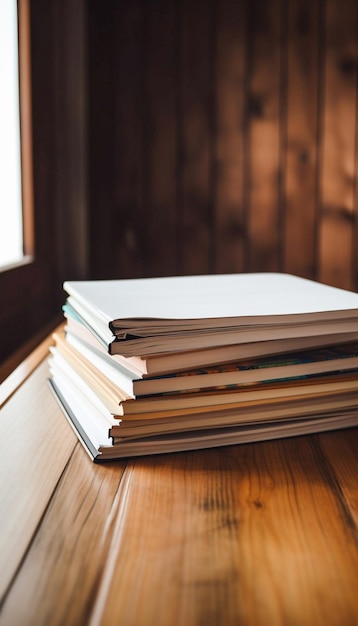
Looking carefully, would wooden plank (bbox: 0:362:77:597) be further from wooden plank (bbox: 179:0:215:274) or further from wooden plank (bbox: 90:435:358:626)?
wooden plank (bbox: 179:0:215:274)

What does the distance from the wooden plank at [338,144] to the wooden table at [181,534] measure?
1.33 m

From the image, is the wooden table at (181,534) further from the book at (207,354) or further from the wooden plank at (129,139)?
the wooden plank at (129,139)

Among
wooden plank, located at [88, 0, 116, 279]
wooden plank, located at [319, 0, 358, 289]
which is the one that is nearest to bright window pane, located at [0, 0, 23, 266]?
wooden plank, located at [88, 0, 116, 279]

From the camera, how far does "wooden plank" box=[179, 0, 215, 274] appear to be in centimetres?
175

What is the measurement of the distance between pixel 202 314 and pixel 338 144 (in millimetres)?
1424

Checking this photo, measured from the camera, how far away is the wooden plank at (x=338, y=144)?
70.6 inches

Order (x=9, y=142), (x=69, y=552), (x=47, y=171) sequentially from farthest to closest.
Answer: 1. (x=47, y=171)
2. (x=9, y=142)
3. (x=69, y=552)

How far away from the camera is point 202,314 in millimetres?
563

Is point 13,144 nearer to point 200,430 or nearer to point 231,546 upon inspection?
point 200,430

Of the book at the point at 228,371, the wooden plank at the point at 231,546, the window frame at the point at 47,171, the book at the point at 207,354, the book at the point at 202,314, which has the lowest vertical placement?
the wooden plank at the point at 231,546

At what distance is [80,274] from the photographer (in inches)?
64.7

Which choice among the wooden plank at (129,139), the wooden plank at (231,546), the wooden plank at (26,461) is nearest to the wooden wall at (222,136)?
the wooden plank at (129,139)

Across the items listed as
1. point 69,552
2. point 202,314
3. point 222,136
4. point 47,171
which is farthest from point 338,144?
point 69,552

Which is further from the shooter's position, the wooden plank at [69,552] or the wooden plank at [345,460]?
the wooden plank at [345,460]
